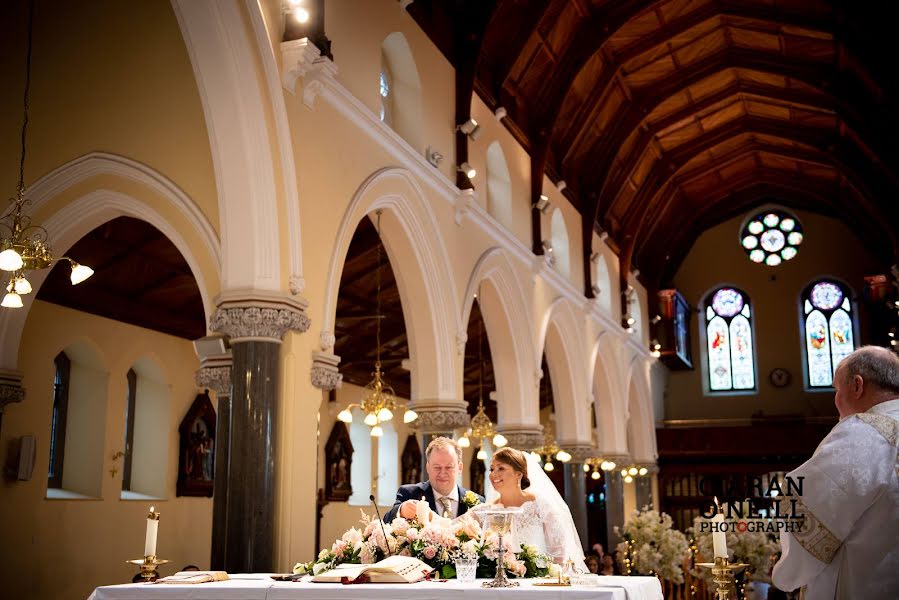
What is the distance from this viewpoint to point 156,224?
29.5ft

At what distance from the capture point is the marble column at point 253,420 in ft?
25.6

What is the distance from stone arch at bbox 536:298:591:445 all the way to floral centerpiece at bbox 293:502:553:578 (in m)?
12.7

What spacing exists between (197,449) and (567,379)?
22.4 ft

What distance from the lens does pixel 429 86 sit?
12.3 m

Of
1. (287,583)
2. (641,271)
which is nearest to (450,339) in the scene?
(287,583)

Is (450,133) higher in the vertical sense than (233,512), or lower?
higher

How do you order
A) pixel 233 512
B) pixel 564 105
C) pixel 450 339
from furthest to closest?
pixel 564 105, pixel 450 339, pixel 233 512

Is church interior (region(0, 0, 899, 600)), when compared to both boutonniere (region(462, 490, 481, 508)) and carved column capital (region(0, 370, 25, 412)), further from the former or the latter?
boutonniere (region(462, 490, 481, 508))

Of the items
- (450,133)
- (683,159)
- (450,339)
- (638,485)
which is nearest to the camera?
(450,339)

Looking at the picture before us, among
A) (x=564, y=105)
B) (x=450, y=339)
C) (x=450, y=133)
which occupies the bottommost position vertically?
(x=450, y=339)

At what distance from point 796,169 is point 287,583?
23.3 metres

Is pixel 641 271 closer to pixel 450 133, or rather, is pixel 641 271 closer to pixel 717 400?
pixel 717 400

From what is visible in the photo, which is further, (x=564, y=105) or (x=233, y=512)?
(x=564, y=105)

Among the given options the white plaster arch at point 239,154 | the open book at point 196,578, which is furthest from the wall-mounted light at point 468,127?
the open book at point 196,578
